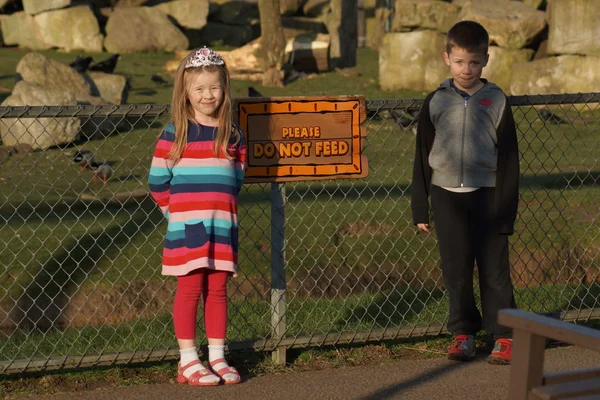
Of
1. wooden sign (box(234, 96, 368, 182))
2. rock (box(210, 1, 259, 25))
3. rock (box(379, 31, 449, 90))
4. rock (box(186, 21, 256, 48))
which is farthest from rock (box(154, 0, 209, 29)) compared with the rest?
wooden sign (box(234, 96, 368, 182))

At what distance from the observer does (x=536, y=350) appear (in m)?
2.71

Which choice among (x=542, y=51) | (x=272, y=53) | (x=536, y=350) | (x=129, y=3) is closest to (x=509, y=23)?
(x=542, y=51)

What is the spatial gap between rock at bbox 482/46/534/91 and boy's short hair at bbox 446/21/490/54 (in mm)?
12341

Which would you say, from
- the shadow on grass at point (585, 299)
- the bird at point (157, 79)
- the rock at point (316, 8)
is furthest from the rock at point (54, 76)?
the rock at point (316, 8)

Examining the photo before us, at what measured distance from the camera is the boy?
496cm

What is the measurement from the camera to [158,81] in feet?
60.6

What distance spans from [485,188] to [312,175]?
32.8 inches

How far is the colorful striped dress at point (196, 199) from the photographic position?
462 cm

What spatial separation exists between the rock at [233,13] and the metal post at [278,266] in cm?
2367

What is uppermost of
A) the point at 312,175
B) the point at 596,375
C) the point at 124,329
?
the point at 312,175

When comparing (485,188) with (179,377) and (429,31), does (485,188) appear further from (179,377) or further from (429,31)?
(429,31)

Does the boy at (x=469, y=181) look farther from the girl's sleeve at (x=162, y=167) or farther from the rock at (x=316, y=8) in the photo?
the rock at (x=316, y=8)

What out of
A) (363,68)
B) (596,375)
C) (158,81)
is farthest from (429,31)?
(596,375)

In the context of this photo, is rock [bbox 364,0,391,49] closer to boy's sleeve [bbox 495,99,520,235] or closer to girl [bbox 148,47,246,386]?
boy's sleeve [bbox 495,99,520,235]
